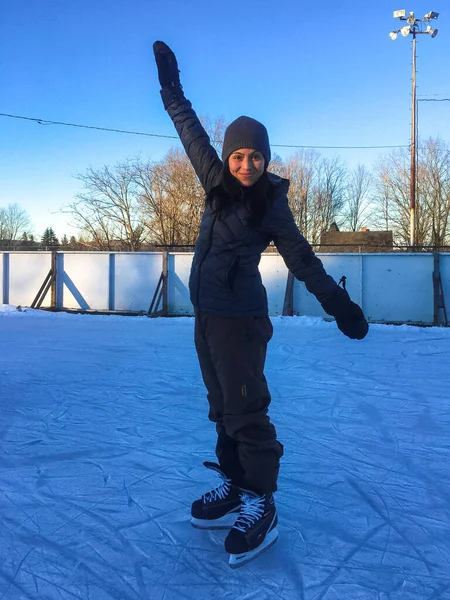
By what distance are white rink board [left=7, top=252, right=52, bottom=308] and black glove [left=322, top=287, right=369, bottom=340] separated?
454 inches

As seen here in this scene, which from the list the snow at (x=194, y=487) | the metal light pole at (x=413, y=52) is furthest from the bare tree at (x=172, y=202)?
the snow at (x=194, y=487)

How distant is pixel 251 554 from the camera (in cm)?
143

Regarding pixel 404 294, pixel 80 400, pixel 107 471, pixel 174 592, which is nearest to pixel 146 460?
pixel 107 471

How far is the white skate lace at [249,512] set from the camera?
1485 millimetres

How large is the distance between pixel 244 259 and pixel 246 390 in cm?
43

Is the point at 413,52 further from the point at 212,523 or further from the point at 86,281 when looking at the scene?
the point at 212,523

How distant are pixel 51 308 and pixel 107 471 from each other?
410 inches

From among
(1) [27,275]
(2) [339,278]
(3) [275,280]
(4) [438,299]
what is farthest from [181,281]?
(4) [438,299]

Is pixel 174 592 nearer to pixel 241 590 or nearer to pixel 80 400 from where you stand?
pixel 241 590

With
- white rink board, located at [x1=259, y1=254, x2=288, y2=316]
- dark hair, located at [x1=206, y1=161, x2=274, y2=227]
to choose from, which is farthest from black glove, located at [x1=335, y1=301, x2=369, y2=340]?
white rink board, located at [x1=259, y1=254, x2=288, y2=316]

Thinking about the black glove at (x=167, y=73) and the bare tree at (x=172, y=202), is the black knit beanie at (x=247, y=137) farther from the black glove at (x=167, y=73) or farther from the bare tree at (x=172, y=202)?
the bare tree at (x=172, y=202)

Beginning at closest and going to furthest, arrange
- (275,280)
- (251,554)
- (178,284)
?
1. (251,554)
2. (275,280)
3. (178,284)

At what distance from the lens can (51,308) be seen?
11719mm

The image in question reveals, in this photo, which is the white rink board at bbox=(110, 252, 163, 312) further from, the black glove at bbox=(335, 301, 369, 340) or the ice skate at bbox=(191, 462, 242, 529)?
the black glove at bbox=(335, 301, 369, 340)
